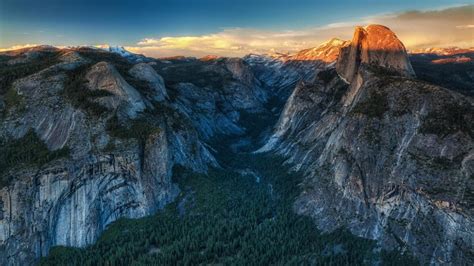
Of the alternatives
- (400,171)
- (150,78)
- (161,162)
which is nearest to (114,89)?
(161,162)

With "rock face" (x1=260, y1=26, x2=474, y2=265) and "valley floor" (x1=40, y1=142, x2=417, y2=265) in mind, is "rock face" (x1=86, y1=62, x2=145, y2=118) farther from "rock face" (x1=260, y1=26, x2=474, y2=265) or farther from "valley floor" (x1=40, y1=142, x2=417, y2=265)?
"rock face" (x1=260, y1=26, x2=474, y2=265)

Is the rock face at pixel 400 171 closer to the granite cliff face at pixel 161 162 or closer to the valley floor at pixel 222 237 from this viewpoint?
the granite cliff face at pixel 161 162

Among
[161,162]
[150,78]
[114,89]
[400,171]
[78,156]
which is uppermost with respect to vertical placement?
[114,89]

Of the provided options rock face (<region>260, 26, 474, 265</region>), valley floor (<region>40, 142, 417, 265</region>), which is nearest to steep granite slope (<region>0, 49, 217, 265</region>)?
valley floor (<region>40, 142, 417, 265</region>)

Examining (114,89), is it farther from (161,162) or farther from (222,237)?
(222,237)

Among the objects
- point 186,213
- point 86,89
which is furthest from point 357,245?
point 86,89

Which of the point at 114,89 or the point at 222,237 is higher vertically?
the point at 114,89

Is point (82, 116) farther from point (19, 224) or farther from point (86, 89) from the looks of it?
point (19, 224)
